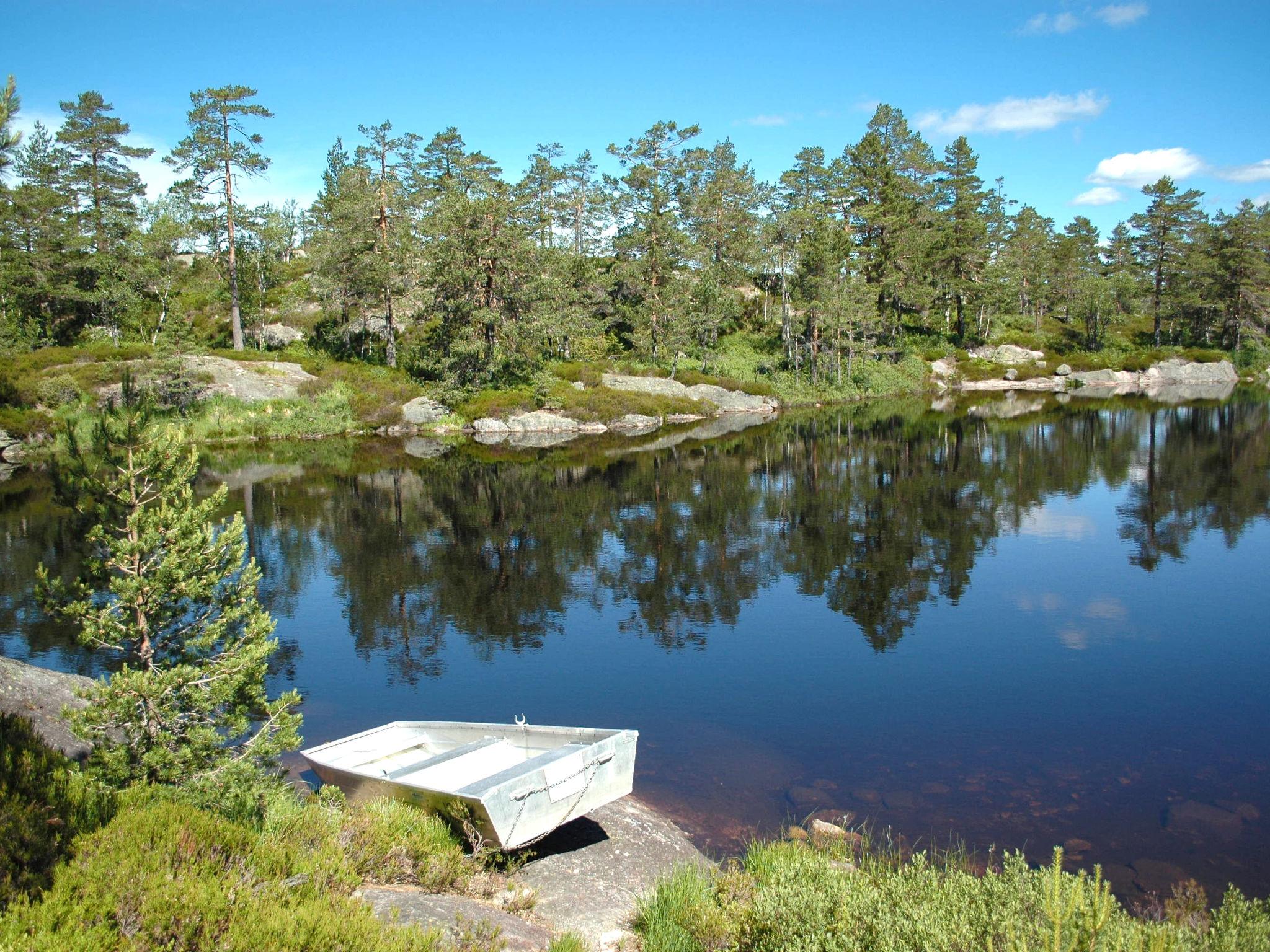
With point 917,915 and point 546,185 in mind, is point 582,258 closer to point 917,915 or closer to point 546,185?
point 546,185

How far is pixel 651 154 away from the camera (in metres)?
70.9

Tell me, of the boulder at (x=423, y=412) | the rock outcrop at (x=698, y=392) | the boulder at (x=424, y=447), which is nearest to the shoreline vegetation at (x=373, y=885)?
the boulder at (x=424, y=447)

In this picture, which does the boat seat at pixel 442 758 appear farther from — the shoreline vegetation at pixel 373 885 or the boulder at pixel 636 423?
the boulder at pixel 636 423

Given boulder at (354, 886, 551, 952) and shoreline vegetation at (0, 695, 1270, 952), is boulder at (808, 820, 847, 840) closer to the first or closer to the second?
shoreline vegetation at (0, 695, 1270, 952)

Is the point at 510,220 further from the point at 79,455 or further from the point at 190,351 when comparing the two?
the point at 79,455

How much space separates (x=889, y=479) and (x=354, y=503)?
1963cm

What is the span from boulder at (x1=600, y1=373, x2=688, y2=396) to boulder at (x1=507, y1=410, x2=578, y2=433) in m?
5.01

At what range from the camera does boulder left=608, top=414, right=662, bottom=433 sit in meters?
52.7

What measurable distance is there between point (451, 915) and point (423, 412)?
1841 inches

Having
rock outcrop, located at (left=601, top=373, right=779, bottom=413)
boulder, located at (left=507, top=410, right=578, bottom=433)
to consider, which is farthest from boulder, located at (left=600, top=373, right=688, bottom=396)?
boulder, located at (left=507, top=410, right=578, bottom=433)

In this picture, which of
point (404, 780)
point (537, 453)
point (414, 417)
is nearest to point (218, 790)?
point (404, 780)

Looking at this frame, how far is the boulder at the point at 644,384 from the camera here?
56.7 metres

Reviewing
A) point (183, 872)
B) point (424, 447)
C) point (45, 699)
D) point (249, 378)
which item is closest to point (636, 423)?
point (424, 447)

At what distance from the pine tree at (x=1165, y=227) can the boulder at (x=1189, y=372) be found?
21.9 feet
